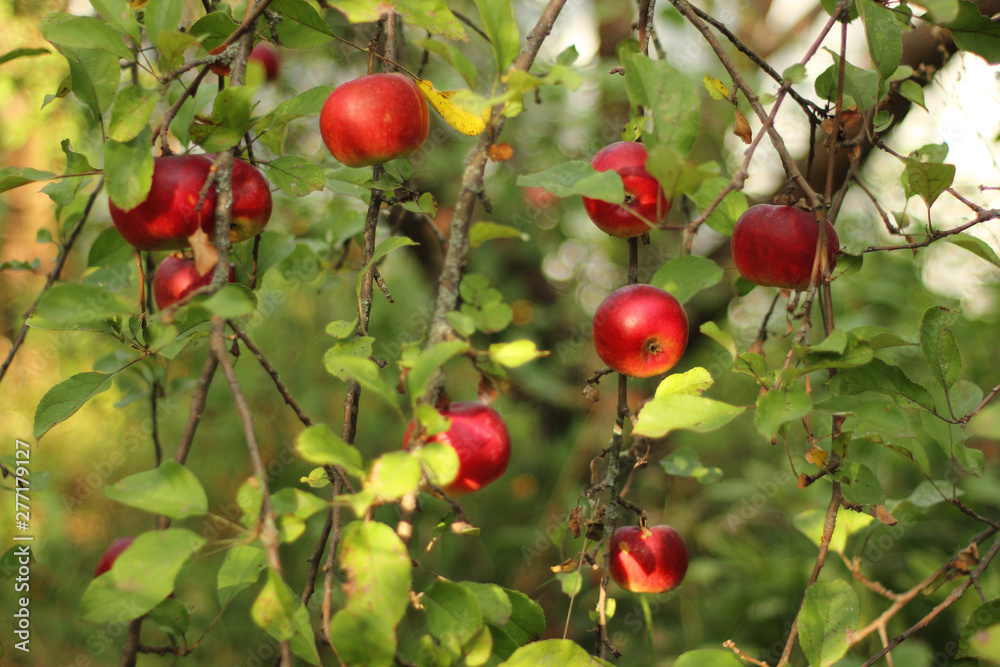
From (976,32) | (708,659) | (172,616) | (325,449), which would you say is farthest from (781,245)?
(172,616)

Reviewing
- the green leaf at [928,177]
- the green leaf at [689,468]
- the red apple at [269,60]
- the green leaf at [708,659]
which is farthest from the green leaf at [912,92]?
the red apple at [269,60]

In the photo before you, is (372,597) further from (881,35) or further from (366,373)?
(881,35)

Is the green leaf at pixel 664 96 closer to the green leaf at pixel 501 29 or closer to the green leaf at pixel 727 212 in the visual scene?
the green leaf at pixel 501 29

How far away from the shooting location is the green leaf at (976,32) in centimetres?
74

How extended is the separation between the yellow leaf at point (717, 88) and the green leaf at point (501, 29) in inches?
12.5

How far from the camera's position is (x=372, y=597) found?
0.44 metres

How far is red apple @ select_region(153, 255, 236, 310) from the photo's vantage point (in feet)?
2.76

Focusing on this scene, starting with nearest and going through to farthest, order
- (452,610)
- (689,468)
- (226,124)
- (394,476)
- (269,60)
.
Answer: (394,476) < (452,610) < (226,124) < (689,468) < (269,60)

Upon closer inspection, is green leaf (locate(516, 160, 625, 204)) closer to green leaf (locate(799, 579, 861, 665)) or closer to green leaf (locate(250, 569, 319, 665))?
green leaf (locate(250, 569, 319, 665))

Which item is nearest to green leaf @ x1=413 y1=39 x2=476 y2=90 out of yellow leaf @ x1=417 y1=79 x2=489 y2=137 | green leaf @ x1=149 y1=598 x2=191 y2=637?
yellow leaf @ x1=417 y1=79 x2=489 y2=137

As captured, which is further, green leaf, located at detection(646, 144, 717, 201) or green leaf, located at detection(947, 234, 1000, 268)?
green leaf, located at detection(947, 234, 1000, 268)

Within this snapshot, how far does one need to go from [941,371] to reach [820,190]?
96 cm

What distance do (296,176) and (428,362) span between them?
439 millimetres

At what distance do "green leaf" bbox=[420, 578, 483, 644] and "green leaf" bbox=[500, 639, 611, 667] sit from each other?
1.7 inches
